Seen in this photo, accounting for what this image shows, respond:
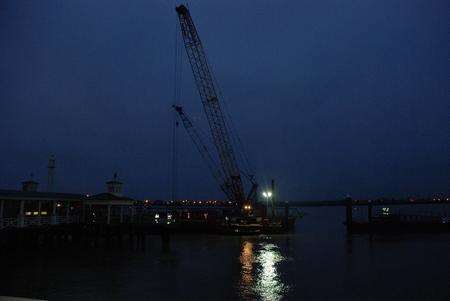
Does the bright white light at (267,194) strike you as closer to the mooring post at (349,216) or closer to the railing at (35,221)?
the mooring post at (349,216)

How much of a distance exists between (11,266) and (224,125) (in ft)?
198

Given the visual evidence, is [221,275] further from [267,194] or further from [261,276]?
[267,194]

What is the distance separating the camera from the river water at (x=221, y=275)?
2706 cm

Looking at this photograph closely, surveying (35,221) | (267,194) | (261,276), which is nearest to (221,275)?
(261,276)

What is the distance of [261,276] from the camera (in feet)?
111

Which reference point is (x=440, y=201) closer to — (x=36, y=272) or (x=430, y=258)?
(x=430, y=258)

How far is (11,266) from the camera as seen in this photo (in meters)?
35.0

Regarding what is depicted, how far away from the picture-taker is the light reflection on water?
89.6ft

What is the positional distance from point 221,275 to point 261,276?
345 cm

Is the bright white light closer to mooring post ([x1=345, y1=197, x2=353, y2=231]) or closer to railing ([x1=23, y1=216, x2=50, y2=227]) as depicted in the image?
mooring post ([x1=345, y1=197, x2=353, y2=231])

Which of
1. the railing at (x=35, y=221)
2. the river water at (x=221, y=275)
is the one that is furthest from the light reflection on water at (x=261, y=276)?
the railing at (x=35, y=221)

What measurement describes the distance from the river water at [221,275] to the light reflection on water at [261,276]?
73 millimetres

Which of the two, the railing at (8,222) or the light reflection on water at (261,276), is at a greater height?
the railing at (8,222)

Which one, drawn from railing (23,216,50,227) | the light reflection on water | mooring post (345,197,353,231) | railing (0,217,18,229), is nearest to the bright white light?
mooring post (345,197,353,231)
